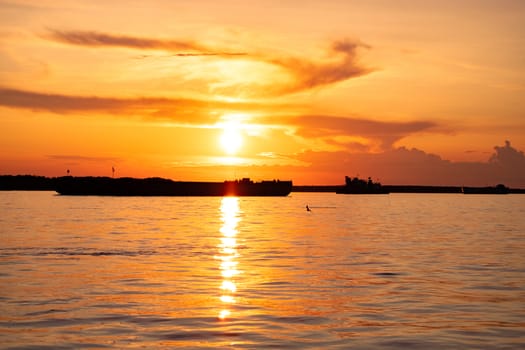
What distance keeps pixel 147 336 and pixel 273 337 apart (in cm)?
351

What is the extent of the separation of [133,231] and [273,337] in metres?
49.0

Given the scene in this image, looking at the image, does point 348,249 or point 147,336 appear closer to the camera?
point 147,336

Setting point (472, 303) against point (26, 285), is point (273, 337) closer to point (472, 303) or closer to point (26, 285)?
point (472, 303)

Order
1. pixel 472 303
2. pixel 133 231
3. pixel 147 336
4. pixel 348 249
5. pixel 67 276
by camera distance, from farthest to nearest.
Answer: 1. pixel 133 231
2. pixel 348 249
3. pixel 67 276
4. pixel 472 303
5. pixel 147 336

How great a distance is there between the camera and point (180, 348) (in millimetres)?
17812

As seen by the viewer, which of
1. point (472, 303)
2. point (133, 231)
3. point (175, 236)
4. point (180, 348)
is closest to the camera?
point (180, 348)

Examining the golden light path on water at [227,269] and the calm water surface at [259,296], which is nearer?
the calm water surface at [259,296]

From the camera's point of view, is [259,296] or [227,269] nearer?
[259,296]

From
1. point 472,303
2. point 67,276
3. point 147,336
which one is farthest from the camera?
point 67,276

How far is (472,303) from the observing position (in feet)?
81.8

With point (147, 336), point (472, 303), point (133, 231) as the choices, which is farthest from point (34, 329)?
point (133, 231)

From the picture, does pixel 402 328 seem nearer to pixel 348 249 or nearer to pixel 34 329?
pixel 34 329

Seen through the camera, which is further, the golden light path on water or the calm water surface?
the golden light path on water

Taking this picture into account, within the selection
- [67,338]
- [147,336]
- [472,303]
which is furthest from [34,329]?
[472,303]
